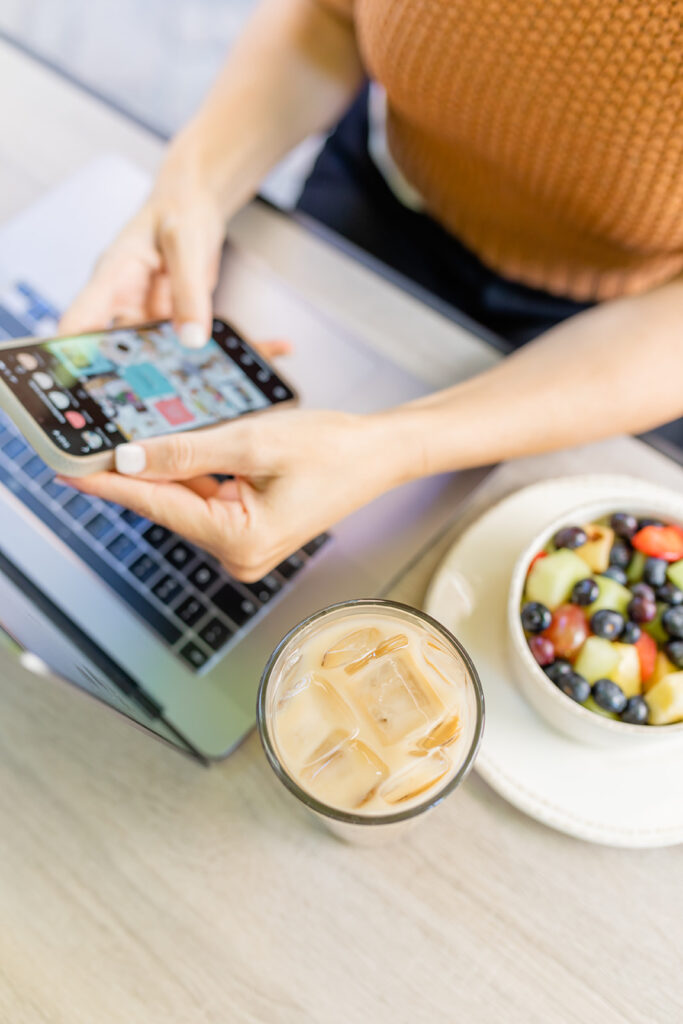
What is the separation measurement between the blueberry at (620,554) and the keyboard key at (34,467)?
18.1 inches

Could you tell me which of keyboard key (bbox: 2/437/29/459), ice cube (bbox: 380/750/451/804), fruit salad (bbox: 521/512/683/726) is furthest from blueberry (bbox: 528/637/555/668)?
keyboard key (bbox: 2/437/29/459)

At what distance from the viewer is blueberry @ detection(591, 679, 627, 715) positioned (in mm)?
512

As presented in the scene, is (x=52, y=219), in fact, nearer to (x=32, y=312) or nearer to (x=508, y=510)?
(x=32, y=312)

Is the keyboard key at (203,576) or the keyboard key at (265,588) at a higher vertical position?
the keyboard key at (203,576)

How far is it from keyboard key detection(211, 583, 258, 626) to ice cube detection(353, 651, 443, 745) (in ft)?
0.51

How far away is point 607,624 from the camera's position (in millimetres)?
531

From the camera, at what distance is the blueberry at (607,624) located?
0.53m

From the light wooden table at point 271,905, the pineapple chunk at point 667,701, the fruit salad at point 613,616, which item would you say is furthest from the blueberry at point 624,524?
the light wooden table at point 271,905

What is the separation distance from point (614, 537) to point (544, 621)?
87 millimetres

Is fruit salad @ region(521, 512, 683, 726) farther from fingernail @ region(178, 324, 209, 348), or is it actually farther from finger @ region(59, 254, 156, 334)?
finger @ region(59, 254, 156, 334)

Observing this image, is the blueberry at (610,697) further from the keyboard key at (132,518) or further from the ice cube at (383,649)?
the keyboard key at (132,518)

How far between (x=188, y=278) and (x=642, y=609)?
0.47 meters

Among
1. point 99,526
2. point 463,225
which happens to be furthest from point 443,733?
point 463,225

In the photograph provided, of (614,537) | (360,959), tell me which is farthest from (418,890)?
(614,537)
